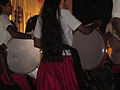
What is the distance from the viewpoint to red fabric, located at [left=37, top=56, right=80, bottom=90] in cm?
134

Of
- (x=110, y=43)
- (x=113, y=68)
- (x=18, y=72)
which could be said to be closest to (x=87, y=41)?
(x=110, y=43)

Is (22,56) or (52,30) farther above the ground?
(52,30)

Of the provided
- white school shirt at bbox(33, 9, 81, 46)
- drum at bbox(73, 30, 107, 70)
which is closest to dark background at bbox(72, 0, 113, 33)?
drum at bbox(73, 30, 107, 70)

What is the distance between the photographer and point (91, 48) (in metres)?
1.79

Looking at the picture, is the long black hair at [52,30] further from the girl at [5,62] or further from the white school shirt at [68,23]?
the girl at [5,62]

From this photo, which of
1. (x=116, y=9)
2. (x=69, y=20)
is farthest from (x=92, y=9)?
(x=116, y=9)

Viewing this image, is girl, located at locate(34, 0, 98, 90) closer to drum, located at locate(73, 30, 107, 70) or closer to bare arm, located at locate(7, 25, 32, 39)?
drum, located at locate(73, 30, 107, 70)

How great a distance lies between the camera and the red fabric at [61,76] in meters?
1.34

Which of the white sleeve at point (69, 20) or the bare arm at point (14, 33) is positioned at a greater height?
the white sleeve at point (69, 20)

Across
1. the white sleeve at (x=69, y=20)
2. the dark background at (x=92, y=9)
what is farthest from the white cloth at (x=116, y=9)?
the dark background at (x=92, y=9)

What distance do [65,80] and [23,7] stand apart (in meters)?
2.98

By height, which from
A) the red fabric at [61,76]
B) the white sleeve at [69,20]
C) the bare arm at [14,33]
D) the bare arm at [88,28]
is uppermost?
the white sleeve at [69,20]

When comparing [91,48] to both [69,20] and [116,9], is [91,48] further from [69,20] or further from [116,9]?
[116,9]

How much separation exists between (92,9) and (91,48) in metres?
2.25
